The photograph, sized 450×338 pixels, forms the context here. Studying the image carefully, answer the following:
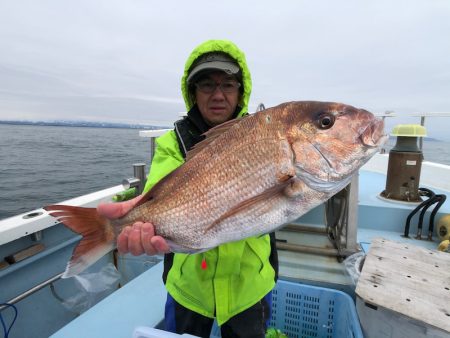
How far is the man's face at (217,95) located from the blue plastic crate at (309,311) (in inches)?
73.8

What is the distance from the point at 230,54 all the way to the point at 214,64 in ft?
0.83

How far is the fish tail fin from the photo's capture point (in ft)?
5.56

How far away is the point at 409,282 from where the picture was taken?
2.16 m

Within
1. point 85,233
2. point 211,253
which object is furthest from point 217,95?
point 85,233

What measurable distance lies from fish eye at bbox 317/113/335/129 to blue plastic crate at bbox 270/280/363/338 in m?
1.90

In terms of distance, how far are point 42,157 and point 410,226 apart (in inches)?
937

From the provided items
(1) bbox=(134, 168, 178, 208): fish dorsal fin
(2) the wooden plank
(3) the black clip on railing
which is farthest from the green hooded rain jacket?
(3) the black clip on railing

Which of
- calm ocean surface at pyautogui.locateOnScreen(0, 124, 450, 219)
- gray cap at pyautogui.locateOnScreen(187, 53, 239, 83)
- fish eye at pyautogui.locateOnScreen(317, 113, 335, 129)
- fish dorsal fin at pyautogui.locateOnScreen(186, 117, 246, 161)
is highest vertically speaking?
gray cap at pyautogui.locateOnScreen(187, 53, 239, 83)

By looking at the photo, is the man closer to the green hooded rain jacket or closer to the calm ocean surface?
the green hooded rain jacket

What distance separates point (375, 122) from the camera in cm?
149

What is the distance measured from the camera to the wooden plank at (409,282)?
189cm

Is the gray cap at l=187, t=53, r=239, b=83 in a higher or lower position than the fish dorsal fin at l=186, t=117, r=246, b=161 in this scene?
higher

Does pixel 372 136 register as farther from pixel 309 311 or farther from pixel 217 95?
pixel 309 311

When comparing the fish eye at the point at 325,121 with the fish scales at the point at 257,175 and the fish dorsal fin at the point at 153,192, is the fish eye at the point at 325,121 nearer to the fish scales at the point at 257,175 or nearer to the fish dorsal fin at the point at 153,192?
the fish scales at the point at 257,175
